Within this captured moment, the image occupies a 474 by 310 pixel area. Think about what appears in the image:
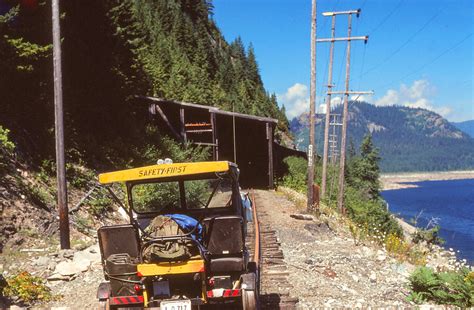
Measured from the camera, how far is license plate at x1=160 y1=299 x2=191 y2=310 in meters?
5.34

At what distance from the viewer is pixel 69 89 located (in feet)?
56.4

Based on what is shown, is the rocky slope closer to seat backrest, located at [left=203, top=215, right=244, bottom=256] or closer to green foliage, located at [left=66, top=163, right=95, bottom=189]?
seat backrest, located at [left=203, top=215, right=244, bottom=256]

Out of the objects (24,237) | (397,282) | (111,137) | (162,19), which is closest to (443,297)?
(397,282)

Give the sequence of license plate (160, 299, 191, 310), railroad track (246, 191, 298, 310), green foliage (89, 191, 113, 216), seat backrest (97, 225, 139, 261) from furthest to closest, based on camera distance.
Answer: green foliage (89, 191, 113, 216), railroad track (246, 191, 298, 310), seat backrest (97, 225, 139, 261), license plate (160, 299, 191, 310)

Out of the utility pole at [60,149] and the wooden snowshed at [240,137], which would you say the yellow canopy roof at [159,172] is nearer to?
the utility pole at [60,149]

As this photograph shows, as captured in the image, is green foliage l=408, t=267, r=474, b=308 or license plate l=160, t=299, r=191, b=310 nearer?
license plate l=160, t=299, r=191, b=310

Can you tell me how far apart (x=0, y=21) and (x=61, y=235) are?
5953 millimetres

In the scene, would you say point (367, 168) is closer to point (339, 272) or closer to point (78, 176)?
point (78, 176)

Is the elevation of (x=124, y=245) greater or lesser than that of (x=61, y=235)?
greater

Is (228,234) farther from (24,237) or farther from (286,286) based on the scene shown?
(24,237)

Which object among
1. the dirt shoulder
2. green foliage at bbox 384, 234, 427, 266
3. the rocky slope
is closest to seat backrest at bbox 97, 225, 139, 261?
the rocky slope

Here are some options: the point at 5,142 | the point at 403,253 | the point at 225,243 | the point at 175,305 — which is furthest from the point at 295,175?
the point at 175,305

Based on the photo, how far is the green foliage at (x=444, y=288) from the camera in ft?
23.8

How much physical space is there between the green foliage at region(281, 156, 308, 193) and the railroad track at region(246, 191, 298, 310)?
69.9 feet
